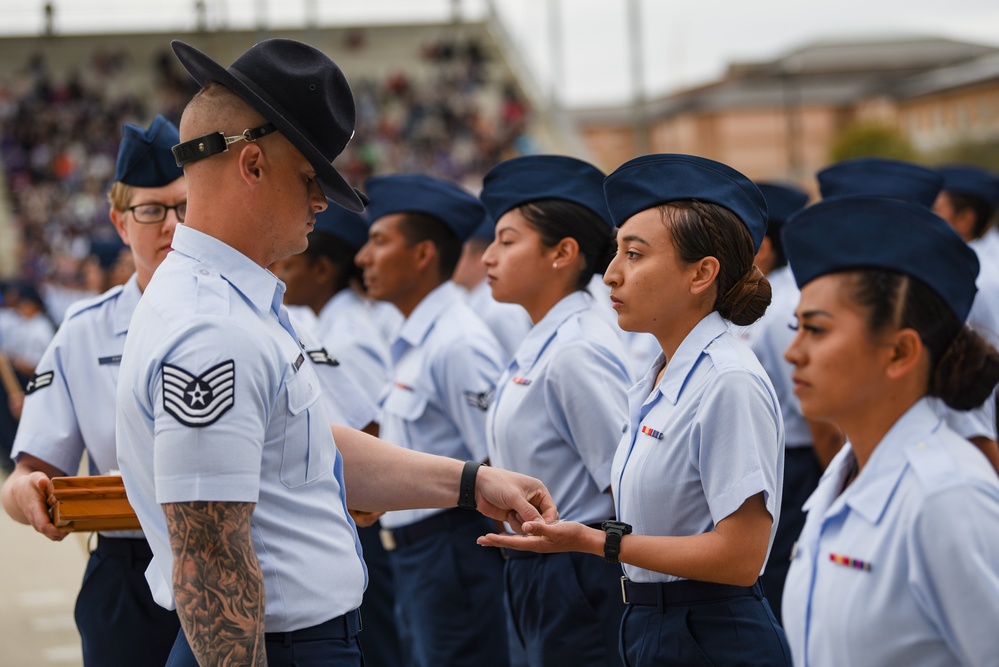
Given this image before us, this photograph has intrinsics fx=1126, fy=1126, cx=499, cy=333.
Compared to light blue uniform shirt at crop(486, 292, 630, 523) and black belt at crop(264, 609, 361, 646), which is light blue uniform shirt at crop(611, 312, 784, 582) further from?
black belt at crop(264, 609, 361, 646)

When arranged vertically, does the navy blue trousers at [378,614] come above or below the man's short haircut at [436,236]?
below

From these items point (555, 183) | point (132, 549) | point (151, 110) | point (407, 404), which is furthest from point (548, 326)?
point (151, 110)

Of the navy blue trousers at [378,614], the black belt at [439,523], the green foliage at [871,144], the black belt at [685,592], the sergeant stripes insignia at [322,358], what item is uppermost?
the sergeant stripes insignia at [322,358]

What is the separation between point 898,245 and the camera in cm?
209

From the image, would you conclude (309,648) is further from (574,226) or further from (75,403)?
(574,226)

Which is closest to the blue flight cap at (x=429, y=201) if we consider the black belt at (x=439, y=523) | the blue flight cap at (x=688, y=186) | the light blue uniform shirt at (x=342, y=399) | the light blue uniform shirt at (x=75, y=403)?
the light blue uniform shirt at (x=342, y=399)

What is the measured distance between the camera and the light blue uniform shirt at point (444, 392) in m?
4.50

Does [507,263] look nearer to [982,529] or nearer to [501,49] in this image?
[982,529]

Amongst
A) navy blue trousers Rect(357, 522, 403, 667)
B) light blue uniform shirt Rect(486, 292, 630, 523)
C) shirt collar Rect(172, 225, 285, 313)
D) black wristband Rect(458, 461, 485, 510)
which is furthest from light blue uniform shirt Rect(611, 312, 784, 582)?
navy blue trousers Rect(357, 522, 403, 667)

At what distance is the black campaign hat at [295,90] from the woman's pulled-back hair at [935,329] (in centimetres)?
111

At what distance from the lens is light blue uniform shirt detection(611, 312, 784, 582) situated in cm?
263

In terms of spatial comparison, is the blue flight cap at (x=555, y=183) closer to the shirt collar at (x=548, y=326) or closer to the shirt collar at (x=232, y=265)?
the shirt collar at (x=548, y=326)

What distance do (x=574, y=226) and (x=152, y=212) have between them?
1.40 m

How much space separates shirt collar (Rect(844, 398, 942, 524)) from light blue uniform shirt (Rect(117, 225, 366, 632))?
3.51 ft
